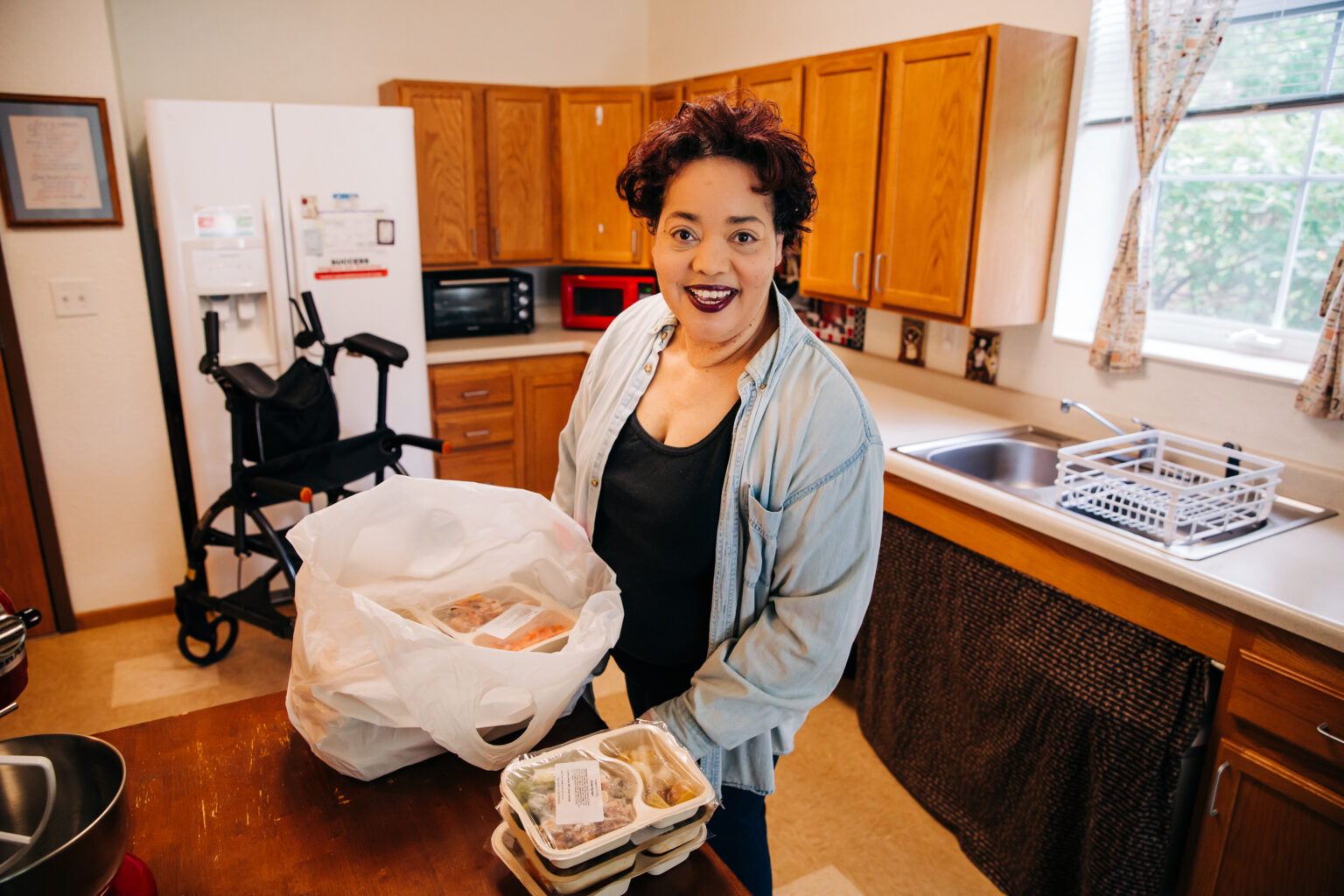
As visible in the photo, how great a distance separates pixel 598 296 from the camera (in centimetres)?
405

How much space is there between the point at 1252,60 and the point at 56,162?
3416 mm

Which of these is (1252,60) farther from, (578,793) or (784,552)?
(578,793)

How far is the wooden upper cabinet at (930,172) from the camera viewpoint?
7.54ft

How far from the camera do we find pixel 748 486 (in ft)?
3.70

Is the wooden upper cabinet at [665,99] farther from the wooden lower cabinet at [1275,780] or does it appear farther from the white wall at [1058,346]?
the wooden lower cabinet at [1275,780]

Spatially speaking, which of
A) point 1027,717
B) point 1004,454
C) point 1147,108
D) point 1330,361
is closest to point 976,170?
point 1147,108

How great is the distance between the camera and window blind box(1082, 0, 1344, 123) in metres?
2.00

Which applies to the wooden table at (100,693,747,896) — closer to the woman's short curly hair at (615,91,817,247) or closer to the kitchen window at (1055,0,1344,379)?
the woman's short curly hair at (615,91,817,247)

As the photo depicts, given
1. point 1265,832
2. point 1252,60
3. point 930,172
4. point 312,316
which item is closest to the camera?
point 1265,832

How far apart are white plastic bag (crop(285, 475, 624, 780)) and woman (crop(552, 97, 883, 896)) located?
0.43 ft

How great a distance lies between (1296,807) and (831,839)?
1001 mm

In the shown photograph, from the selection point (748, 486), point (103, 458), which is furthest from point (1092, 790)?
point (103, 458)

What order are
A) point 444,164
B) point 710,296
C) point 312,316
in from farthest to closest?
point 444,164
point 312,316
point 710,296

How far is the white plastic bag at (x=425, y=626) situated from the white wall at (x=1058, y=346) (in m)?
1.76
